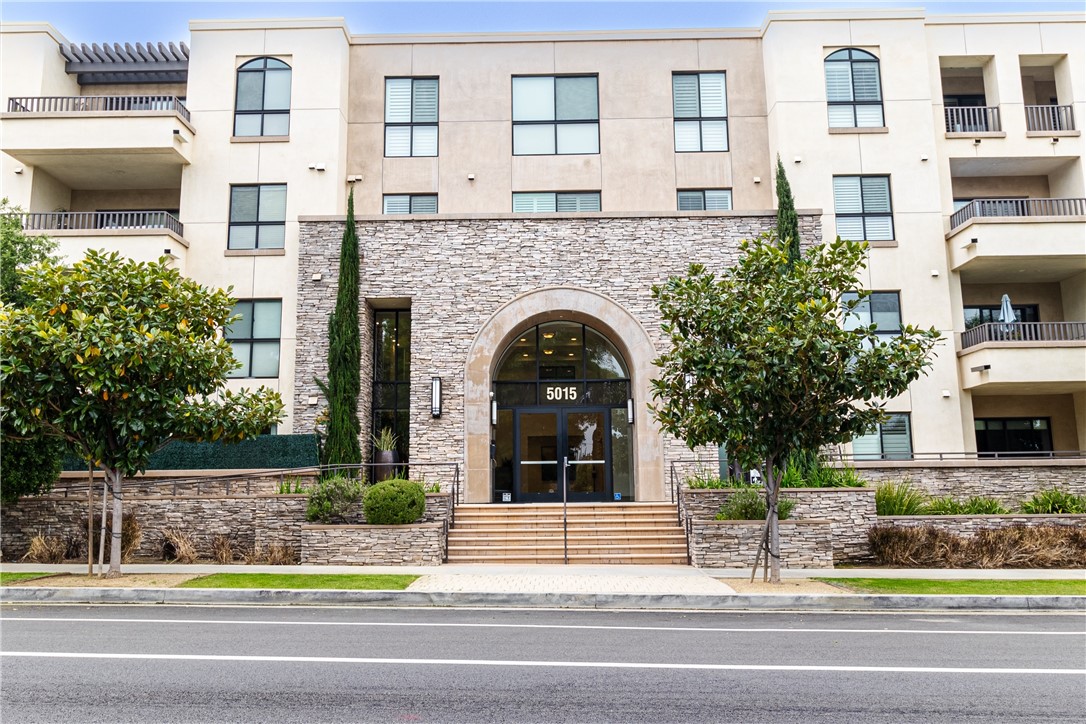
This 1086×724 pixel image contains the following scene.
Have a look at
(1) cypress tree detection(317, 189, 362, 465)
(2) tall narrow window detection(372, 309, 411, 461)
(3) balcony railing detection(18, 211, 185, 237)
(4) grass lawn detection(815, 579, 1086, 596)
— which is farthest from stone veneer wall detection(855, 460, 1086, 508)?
(3) balcony railing detection(18, 211, 185, 237)

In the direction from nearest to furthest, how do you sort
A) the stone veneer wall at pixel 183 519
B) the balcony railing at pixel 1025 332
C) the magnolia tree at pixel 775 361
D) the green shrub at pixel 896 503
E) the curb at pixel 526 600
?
the curb at pixel 526 600
the magnolia tree at pixel 775 361
the stone veneer wall at pixel 183 519
the green shrub at pixel 896 503
the balcony railing at pixel 1025 332

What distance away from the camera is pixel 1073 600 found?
39.1 ft

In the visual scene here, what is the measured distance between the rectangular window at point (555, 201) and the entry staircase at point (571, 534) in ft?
31.0

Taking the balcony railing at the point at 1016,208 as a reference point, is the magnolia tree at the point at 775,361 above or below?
below

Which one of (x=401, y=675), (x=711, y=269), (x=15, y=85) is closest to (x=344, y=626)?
(x=401, y=675)

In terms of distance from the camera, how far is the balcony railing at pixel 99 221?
22375 millimetres

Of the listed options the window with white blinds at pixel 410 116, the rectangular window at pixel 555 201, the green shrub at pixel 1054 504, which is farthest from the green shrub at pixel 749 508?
the window with white blinds at pixel 410 116

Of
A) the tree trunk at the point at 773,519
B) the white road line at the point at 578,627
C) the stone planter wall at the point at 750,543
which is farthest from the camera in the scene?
the stone planter wall at the point at 750,543

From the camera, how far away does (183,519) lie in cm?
1712

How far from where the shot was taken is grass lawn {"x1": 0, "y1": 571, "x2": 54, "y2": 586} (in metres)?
13.2

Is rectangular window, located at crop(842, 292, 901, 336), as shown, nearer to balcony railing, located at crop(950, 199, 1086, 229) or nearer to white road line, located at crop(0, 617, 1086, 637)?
balcony railing, located at crop(950, 199, 1086, 229)

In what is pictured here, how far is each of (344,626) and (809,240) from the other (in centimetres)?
1660

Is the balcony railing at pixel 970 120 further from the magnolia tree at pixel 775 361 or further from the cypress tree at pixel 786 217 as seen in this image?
the magnolia tree at pixel 775 361

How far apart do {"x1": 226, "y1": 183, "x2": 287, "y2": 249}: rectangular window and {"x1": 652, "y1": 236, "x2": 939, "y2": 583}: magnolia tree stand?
13440mm
